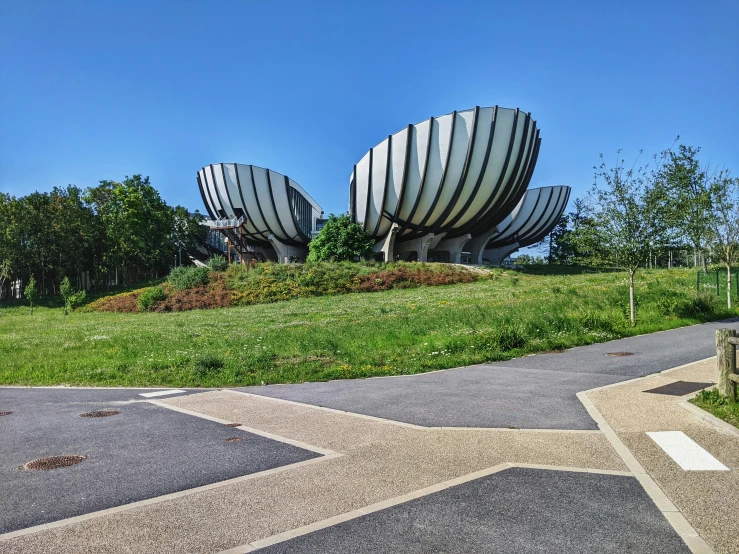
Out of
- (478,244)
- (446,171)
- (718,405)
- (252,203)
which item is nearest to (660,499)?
(718,405)

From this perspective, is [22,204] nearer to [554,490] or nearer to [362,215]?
[362,215]

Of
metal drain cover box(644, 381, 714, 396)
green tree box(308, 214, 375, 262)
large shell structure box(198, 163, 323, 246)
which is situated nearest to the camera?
metal drain cover box(644, 381, 714, 396)

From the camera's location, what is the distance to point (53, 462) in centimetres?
583

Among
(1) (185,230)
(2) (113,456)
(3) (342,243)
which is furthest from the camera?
(1) (185,230)

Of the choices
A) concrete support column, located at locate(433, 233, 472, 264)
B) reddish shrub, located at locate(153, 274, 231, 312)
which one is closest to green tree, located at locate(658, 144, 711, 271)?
reddish shrub, located at locate(153, 274, 231, 312)

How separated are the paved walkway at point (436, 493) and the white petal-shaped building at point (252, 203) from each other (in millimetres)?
60491

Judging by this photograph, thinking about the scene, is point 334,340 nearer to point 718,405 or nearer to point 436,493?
point 718,405

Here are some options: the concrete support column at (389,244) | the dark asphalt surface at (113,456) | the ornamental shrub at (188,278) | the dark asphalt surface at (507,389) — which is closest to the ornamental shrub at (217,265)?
the ornamental shrub at (188,278)

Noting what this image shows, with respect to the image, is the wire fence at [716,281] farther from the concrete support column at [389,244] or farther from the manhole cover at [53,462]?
the concrete support column at [389,244]

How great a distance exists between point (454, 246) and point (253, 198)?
81.7ft

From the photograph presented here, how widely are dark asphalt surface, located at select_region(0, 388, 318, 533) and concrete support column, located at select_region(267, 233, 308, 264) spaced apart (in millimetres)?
64184

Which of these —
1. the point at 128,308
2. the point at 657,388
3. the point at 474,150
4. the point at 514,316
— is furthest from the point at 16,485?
the point at 474,150

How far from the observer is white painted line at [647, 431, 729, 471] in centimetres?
498

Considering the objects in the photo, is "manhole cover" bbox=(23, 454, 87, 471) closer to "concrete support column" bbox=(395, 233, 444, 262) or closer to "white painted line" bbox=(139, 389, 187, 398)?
"white painted line" bbox=(139, 389, 187, 398)
